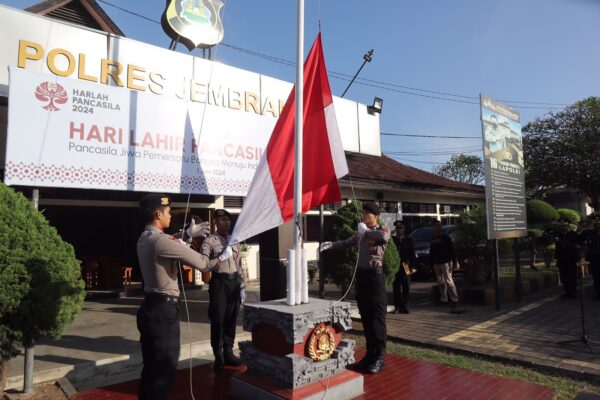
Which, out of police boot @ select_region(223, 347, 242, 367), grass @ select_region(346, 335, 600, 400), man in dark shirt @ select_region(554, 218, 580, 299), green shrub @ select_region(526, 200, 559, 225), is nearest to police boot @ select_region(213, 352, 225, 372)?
police boot @ select_region(223, 347, 242, 367)

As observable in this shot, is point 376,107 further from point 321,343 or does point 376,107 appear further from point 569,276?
point 321,343

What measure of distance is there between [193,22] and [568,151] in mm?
22537

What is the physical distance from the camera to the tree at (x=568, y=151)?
2277 cm

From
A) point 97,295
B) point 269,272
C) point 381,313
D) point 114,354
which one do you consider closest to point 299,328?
point 381,313

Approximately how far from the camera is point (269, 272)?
6.93 m

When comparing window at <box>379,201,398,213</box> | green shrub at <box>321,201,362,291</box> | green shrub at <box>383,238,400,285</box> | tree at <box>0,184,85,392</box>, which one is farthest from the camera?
window at <box>379,201,398,213</box>

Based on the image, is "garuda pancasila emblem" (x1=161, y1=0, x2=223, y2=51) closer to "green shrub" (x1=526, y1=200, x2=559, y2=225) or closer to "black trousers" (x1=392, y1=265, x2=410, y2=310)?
"black trousers" (x1=392, y1=265, x2=410, y2=310)

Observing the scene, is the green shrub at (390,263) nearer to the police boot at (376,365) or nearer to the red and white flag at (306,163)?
the police boot at (376,365)

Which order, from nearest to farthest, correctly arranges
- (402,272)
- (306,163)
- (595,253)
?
(306,163) → (402,272) → (595,253)

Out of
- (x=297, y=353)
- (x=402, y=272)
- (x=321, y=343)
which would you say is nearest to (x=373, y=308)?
(x=321, y=343)

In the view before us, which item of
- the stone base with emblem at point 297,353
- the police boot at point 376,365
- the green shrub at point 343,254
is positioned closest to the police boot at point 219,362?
the stone base with emblem at point 297,353

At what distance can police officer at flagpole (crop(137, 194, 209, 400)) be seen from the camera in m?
3.21

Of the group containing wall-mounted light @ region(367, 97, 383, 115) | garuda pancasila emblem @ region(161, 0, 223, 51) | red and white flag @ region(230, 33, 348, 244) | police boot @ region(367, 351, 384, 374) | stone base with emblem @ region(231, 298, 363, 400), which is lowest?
police boot @ region(367, 351, 384, 374)

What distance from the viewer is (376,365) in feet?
15.7
